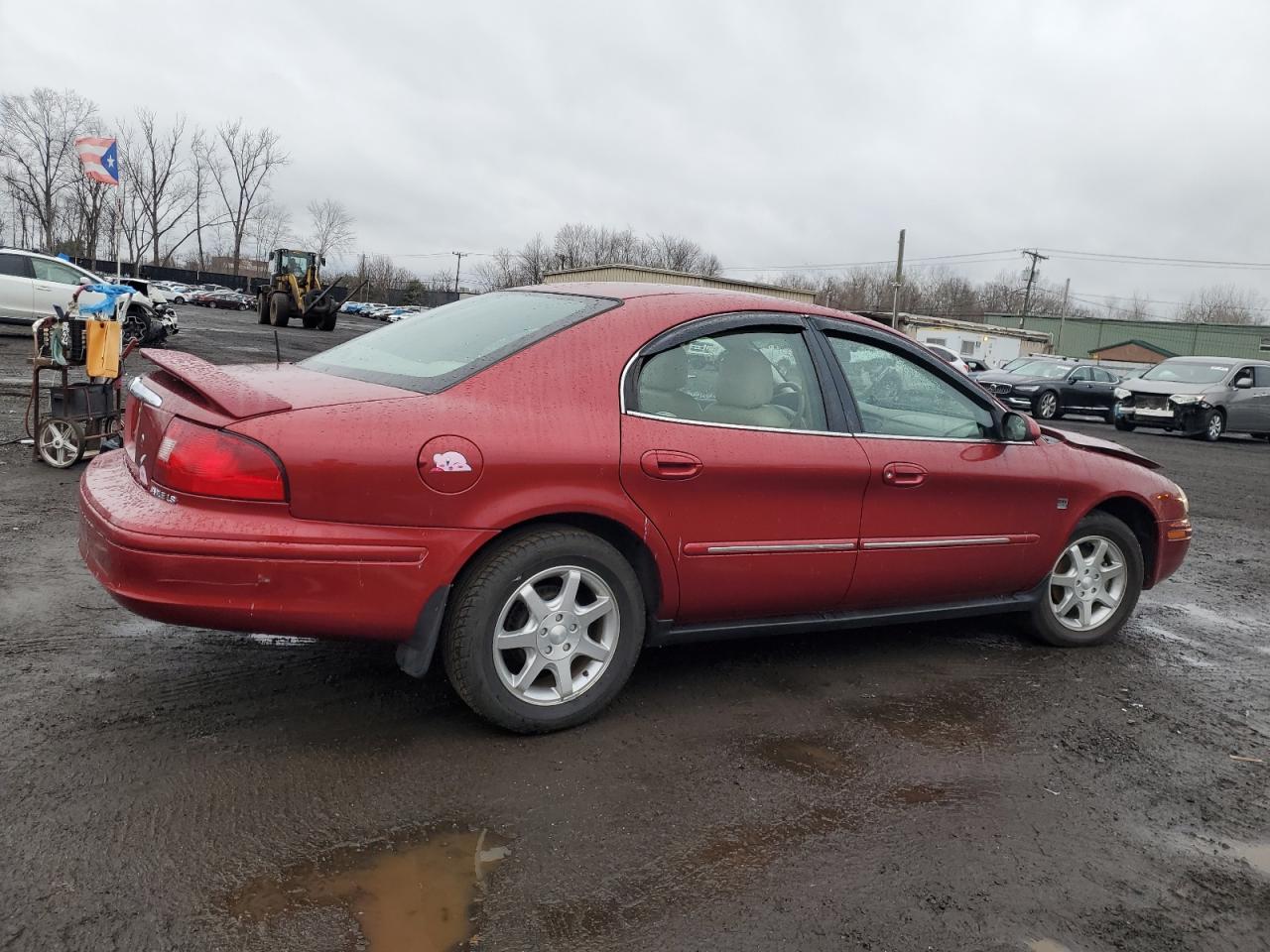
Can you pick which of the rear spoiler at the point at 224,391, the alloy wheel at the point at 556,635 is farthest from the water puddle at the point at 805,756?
the rear spoiler at the point at 224,391

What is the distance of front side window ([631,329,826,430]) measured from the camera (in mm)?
Result: 3363

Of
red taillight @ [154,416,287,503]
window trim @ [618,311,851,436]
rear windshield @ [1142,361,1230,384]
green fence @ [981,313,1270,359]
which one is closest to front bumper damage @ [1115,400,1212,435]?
rear windshield @ [1142,361,1230,384]

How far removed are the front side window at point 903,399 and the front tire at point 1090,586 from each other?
2.68 ft

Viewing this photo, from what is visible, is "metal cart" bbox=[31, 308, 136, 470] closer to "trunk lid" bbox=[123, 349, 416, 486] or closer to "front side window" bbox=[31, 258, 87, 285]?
"trunk lid" bbox=[123, 349, 416, 486]

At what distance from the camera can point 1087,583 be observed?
4.53 meters

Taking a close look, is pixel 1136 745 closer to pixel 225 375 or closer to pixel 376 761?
pixel 376 761

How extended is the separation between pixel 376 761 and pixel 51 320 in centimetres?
557

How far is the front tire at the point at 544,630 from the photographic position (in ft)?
9.67

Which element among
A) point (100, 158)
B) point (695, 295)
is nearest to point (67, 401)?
point (695, 295)

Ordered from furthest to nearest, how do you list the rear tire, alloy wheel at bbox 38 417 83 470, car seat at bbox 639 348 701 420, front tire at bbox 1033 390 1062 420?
the rear tire < front tire at bbox 1033 390 1062 420 < alloy wheel at bbox 38 417 83 470 < car seat at bbox 639 348 701 420

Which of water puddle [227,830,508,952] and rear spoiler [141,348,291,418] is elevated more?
rear spoiler [141,348,291,418]

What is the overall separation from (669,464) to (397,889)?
1563 mm

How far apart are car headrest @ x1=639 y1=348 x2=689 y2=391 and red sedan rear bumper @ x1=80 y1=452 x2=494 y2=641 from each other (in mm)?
825

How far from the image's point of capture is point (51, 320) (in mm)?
6816
